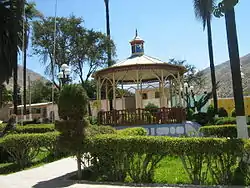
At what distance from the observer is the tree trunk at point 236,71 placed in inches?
307

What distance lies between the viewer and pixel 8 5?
102ft

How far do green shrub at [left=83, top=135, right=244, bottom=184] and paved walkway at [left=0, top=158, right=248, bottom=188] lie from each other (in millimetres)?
680

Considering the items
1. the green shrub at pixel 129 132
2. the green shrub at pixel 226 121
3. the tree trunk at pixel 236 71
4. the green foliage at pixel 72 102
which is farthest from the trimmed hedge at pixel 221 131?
the green foliage at pixel 72 102

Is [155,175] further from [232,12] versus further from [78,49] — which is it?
[78,49]

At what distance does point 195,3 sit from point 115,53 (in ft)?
42.7

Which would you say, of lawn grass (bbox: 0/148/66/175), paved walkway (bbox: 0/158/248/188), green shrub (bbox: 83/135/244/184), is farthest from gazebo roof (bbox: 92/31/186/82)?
green shrub (bbox: 83/135/244/184)

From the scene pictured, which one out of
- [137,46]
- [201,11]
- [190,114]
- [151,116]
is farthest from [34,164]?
[201,11]

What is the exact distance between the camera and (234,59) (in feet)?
26.4

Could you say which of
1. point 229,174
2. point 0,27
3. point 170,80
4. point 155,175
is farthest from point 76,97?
point 0,27

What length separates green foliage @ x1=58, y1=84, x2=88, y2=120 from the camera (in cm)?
788

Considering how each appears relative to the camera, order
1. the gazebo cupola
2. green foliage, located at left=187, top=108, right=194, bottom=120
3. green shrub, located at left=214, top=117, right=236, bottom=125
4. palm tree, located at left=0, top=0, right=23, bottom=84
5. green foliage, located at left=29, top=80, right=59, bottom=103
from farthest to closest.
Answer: green foliage, located at left=29, top=80, right=59, bottom=103
palm tree, located at left=0, top=0, right=23, bottom=84
green foliage, located at left=187, top=108, right=194, bottom=120
the gazebo cupola
green shrub, located at left=214, top=117, right=236, bottom=125

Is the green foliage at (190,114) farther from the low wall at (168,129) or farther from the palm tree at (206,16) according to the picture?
the low wall at (168,129)

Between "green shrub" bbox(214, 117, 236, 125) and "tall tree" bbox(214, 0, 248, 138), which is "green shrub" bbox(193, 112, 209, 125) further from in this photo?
"tall tree" bbox(214, 0, 248, 138)

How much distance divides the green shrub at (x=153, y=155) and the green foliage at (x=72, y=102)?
75 centimetres
